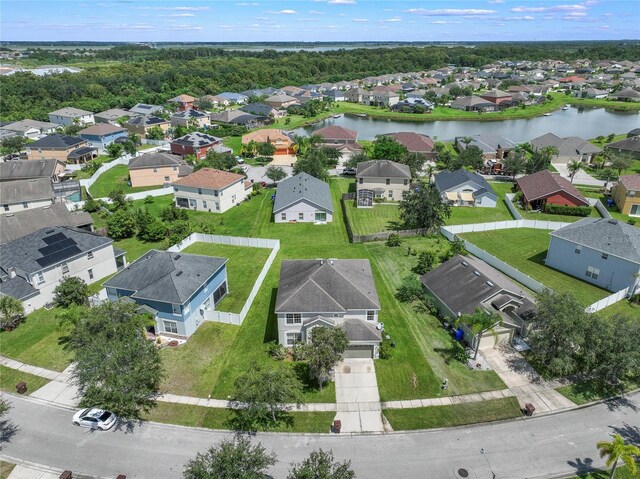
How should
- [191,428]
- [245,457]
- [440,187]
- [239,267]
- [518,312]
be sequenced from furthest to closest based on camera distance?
[440,187] → [239,267] → [518,312] → [191,428] → [245,457]

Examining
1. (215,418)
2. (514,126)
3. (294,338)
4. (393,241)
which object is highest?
(294,338)

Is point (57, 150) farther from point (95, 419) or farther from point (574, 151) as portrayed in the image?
point (574, 151)

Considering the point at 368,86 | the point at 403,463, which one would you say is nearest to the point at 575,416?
the point at 403,463

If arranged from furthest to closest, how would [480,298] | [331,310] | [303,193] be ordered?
1. [303,193]
2. [480,298]
3. [331,310]

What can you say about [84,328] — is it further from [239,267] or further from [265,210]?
[265,210]

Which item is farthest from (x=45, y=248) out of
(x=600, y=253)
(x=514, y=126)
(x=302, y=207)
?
(x=514, y=126)

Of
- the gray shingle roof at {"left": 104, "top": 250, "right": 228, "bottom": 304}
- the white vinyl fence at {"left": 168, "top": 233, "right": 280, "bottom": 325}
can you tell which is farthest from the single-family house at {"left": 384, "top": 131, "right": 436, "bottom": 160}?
the gray shingle roof at {"left": 104, "top": 250, "right": 228, "bottom": 304}

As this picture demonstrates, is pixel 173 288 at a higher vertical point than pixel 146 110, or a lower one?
higher
